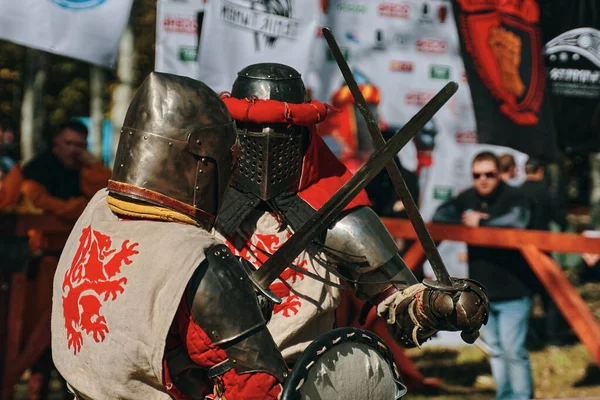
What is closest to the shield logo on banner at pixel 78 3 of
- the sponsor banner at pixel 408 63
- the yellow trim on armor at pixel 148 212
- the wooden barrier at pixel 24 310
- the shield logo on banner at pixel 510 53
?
the wooden barrier at pixel 24 310

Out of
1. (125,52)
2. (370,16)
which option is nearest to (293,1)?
(370,16)

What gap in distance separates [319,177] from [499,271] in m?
2.77

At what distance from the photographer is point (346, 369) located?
107 inches

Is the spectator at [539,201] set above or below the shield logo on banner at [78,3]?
below

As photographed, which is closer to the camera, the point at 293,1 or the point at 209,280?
the point at 209,280

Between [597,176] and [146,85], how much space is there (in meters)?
6.08

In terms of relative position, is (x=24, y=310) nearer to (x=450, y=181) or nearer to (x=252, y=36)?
(x=252, y=36)

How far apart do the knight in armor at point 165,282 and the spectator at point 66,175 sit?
9.72ft

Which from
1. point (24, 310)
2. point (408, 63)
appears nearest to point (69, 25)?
point (24, 310)

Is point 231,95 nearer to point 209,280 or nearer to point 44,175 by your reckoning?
point 209,280

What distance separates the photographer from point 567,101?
6559 mm

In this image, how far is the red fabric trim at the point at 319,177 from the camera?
373 cm

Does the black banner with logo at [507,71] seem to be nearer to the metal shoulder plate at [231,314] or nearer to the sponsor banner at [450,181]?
the sponsor banner at [450,181]

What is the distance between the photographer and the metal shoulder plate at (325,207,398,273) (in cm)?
368
